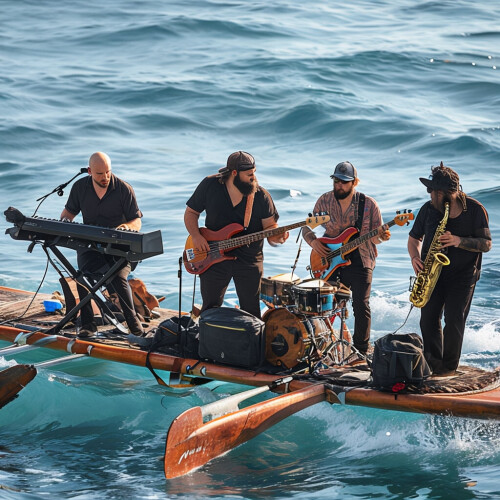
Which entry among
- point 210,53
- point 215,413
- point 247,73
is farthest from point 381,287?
point 210,53

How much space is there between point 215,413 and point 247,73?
19.5m

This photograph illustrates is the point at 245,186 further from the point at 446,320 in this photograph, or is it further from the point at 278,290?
the point at 446,320

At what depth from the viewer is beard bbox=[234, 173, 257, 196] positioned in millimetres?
8414

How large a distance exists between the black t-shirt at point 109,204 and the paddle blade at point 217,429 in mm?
2660

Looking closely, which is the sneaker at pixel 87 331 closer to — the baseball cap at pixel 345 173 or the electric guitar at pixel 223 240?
the electric guitar at pixel 223 240

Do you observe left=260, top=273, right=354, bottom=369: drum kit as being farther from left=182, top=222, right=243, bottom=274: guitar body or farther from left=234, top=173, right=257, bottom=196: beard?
left=234, top=173, right=257, bottom=196: beard

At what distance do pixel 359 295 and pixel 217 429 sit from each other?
2.12 meters

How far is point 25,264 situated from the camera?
15.2 metres

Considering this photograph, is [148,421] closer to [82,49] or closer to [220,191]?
[220,191]

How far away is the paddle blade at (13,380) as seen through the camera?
8031 mm

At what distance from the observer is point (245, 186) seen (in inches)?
332

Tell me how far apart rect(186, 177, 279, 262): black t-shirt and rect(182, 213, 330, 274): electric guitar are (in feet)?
0.24

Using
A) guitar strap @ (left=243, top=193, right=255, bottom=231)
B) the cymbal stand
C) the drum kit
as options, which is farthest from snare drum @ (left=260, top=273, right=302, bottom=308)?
guitar strap @ (left=243, top=193, right=255, bottom=231)

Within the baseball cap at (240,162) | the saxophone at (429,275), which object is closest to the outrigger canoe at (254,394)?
the saxophone at (429,275)
